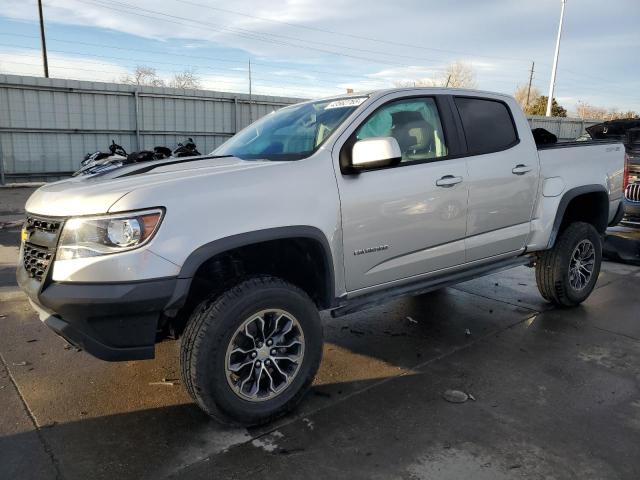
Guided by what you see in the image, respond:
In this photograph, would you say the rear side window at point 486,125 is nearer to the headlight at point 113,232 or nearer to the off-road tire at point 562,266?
the off-road tire at point 562,266

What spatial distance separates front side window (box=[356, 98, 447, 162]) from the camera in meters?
3.59

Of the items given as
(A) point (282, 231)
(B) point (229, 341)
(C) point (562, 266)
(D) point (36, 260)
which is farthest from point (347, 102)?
(C) point (562, 266)

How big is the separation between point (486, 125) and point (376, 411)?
245 centimetres

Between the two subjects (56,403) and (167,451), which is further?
(56,403)

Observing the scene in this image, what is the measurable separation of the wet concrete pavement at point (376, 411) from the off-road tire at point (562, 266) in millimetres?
349

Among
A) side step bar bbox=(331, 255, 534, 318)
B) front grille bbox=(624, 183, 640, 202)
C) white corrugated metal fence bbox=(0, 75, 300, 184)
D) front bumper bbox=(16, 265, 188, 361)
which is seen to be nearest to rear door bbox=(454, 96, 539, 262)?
side step bar bbox=(331, 255, 534, 318)

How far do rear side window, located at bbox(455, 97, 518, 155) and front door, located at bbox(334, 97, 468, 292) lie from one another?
0.30 m

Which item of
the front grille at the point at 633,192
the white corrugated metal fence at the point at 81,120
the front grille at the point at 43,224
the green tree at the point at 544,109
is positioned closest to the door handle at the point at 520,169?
the front grille at the point at 43,224

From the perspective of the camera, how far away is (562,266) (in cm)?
487

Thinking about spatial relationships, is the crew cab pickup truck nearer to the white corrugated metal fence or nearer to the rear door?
the rear door

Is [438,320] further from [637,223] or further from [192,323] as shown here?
[637,223]

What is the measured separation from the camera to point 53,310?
2.62 meters

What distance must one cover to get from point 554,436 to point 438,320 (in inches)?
76.6

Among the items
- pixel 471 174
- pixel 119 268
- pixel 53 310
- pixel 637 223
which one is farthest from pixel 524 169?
pixel 637 223
